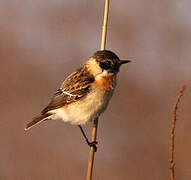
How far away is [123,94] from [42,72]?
49.8 inches

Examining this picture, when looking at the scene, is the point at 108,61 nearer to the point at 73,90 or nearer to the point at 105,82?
the point at 105,82

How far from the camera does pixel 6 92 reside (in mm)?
6582

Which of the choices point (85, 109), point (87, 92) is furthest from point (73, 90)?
point (85, 109)

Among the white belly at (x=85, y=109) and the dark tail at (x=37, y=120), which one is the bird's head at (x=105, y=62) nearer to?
the white belly at (x=85, y=109)

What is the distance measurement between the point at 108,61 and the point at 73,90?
59cm

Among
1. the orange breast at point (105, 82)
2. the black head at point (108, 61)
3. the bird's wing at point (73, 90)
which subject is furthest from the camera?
the bird's wing at point (73, 90)

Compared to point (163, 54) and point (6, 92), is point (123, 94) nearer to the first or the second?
point (163, 54)

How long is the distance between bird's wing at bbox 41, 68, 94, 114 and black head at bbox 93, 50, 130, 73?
25 centimetres

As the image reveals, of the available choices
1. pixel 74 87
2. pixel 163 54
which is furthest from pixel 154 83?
pixel 74 87

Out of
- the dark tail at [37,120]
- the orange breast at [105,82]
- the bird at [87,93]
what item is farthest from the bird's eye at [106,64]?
the dark tail at [37,120]

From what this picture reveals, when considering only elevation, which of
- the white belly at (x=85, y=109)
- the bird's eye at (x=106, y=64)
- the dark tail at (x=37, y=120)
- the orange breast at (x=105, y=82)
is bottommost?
the dark tail at (x=37, y=120)

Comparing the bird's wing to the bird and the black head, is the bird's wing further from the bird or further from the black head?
the black head

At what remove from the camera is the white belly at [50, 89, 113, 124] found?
5.20 m

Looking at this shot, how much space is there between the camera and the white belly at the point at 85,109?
17.0 ft
